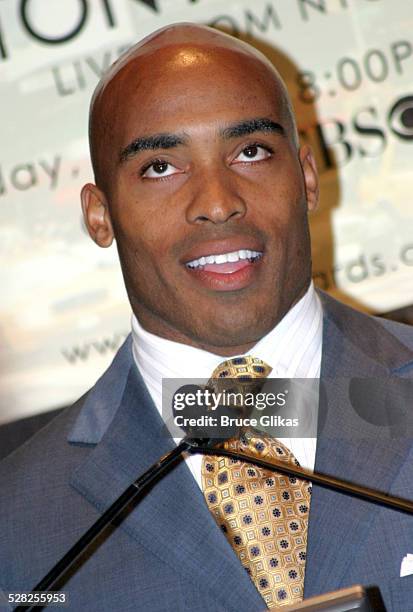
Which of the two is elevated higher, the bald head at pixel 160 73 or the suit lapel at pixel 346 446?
the bald head at pixel 160 73

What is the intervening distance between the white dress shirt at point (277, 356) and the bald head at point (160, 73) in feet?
0.73

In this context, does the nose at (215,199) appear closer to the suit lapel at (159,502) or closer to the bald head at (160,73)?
the bald head at (160,73)

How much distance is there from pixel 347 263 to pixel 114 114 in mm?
931

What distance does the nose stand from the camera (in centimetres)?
149

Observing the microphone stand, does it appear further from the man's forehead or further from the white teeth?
the man's forehead

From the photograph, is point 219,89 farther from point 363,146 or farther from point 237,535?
point 363,146

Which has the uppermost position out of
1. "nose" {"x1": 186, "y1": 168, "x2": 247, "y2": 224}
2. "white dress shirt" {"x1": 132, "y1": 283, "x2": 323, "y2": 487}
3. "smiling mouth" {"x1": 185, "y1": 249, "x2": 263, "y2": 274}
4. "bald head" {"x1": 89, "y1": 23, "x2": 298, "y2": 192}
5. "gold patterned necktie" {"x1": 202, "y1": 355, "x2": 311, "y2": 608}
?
"bald head" {"x1": 89, "y1": 23, "x2": 298, "y2": 192}

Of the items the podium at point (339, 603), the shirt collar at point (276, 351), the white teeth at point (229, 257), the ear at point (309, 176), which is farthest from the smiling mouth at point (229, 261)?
the podium at point (339, 603)

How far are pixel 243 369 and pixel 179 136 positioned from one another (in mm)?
299

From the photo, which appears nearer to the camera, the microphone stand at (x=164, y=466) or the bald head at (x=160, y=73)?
the microphone stand at (x=164, y=466)

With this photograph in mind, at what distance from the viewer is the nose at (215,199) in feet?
4.88

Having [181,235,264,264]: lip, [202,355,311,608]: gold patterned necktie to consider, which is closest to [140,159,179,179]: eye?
[181,235,264,264]: lip

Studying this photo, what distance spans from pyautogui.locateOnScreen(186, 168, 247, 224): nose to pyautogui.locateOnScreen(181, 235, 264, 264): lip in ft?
0.09

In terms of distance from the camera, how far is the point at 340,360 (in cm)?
161
